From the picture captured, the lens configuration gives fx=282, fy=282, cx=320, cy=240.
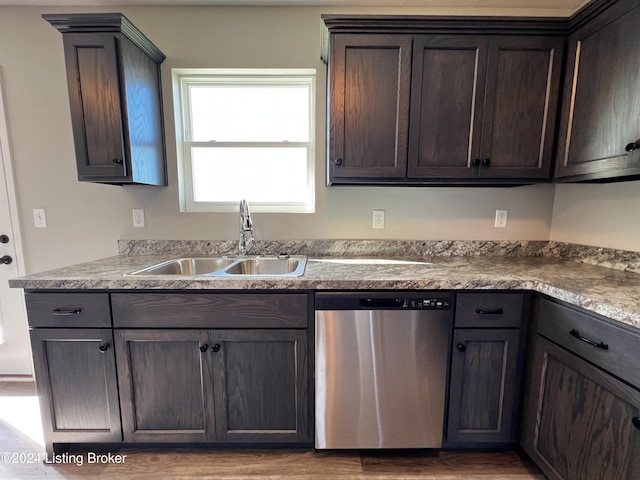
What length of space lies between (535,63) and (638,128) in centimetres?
59

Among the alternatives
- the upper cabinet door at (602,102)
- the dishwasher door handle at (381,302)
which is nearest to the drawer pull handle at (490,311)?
Answer: the dishwasher door handle at (381,302)

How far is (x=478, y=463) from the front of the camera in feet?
4.74

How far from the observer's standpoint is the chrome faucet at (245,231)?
5.85 feet

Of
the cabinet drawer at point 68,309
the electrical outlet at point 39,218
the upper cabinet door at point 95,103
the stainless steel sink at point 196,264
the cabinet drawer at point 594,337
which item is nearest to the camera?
the cabinet drawer at point 594,337

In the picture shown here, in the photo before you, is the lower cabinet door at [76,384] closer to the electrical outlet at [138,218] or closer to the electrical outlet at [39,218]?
the electrical outlet at [138,218]

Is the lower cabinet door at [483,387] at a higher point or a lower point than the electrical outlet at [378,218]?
lower

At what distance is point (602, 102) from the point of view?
1339 millimetres

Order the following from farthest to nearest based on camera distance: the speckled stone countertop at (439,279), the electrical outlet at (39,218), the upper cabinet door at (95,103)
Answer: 1. the electrical outlet at (39,218)
2. the upper cabinet door at (95,103)
3. the speckled stone countertop at (439,279)

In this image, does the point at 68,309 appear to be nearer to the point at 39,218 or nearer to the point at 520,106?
the point at 39,218

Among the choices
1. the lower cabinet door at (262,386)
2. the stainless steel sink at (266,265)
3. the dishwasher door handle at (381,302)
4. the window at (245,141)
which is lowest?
the lower cabinet door at (262,386)

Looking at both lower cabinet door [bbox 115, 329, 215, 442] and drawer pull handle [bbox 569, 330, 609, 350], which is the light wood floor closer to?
lower cabinet door [bbox 115, 329, 215, 442]

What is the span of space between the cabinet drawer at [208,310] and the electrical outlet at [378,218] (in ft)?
2.77

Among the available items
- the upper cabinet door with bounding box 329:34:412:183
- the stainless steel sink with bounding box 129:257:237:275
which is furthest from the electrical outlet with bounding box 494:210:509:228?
the stainless steel sink with bounding box 129:257:237:275

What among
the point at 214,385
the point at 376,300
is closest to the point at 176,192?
the point at 214,385
